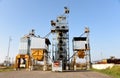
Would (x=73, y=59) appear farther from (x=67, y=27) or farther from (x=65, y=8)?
(x=65, y=8)

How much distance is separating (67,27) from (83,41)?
245 inches

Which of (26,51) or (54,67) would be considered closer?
(54,67)

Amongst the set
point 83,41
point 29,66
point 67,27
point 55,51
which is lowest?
point 29,66

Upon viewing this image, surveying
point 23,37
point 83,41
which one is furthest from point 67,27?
point 23,37

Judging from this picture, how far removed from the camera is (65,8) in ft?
166

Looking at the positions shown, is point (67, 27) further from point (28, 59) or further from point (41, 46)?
point (28, 59)

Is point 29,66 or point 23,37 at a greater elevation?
point 23,37

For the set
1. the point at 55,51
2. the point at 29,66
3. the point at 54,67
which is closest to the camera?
the point at 54,67

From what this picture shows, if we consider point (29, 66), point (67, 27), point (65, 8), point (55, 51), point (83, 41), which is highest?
point (65, 8)

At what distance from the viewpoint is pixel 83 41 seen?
42.8 metres

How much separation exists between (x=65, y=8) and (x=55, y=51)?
50.9 feet

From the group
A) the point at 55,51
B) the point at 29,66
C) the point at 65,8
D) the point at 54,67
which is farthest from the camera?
the point at 65,8

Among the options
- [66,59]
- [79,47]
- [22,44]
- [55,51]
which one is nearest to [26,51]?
[22,44]

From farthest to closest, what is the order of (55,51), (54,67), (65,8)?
1. (65,8)
2. (55,51)
3. (54,67)
